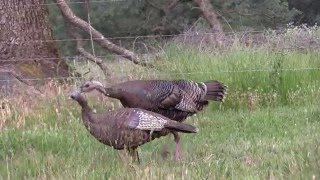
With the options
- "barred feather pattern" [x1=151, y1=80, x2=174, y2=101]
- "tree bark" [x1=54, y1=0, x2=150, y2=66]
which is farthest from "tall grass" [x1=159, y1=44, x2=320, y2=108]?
"barred feather pattern" [x1=151, y1=80, x2=174, y2=101]

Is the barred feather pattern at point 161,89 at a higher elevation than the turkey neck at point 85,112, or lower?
higher

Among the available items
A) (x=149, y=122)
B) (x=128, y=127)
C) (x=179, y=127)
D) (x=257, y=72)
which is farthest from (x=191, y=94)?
(x=257, y=72)

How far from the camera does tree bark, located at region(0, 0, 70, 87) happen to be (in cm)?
1091

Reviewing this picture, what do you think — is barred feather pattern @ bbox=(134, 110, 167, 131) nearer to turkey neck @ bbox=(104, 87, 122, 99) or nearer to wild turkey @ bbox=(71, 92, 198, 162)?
wild turkey @ bbox=(71, 92, 198, 162)

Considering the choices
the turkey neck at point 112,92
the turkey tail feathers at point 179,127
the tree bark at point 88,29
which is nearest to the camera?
the turkey tail feathers at point 179,127

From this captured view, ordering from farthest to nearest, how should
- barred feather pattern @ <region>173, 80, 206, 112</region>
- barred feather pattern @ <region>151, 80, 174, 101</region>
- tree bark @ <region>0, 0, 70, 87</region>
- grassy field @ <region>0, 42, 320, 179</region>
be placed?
1. tree bark @ <region>0, 0, 70, 87</region>
2. barred feather pattern @ <region>173, 80, 206, 112</region>
3. barred feather pattern @ <region>151, 80, 174, 101</region>
4. grassy field @ <region>0, 42, 320, 179</region>

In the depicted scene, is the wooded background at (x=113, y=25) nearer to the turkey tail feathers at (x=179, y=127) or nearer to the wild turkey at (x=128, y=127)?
the wild turkey at (x=128, y=127)

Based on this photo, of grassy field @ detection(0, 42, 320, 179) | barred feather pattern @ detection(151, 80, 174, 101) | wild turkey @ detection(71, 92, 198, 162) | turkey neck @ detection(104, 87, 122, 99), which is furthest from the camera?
barred feather pattern @ detection(151, 80, 174, 101)

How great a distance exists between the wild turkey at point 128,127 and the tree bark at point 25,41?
15.8ft

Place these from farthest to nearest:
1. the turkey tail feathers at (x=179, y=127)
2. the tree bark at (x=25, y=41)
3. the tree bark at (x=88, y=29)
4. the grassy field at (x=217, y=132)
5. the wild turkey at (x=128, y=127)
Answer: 1. the tree bark at (x=88, y=29)
2. the tree bark at (x=25, y=41)
3. the turkey tail feathers at (x=179, y=127)
4. the wild turkey at (x=128, y=127)
5. the grassy field at (x=217, y=132)

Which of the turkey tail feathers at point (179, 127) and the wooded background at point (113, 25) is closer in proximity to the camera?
the turkey tail feathers at point (179, 127)

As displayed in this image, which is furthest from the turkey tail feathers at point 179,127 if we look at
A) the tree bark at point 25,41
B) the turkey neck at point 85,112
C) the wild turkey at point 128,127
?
the tree bark at point 25,41

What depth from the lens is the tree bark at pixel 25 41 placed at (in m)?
10.9

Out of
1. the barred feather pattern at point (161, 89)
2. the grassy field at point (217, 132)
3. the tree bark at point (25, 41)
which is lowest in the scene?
the grassy field at point (217, 132)
